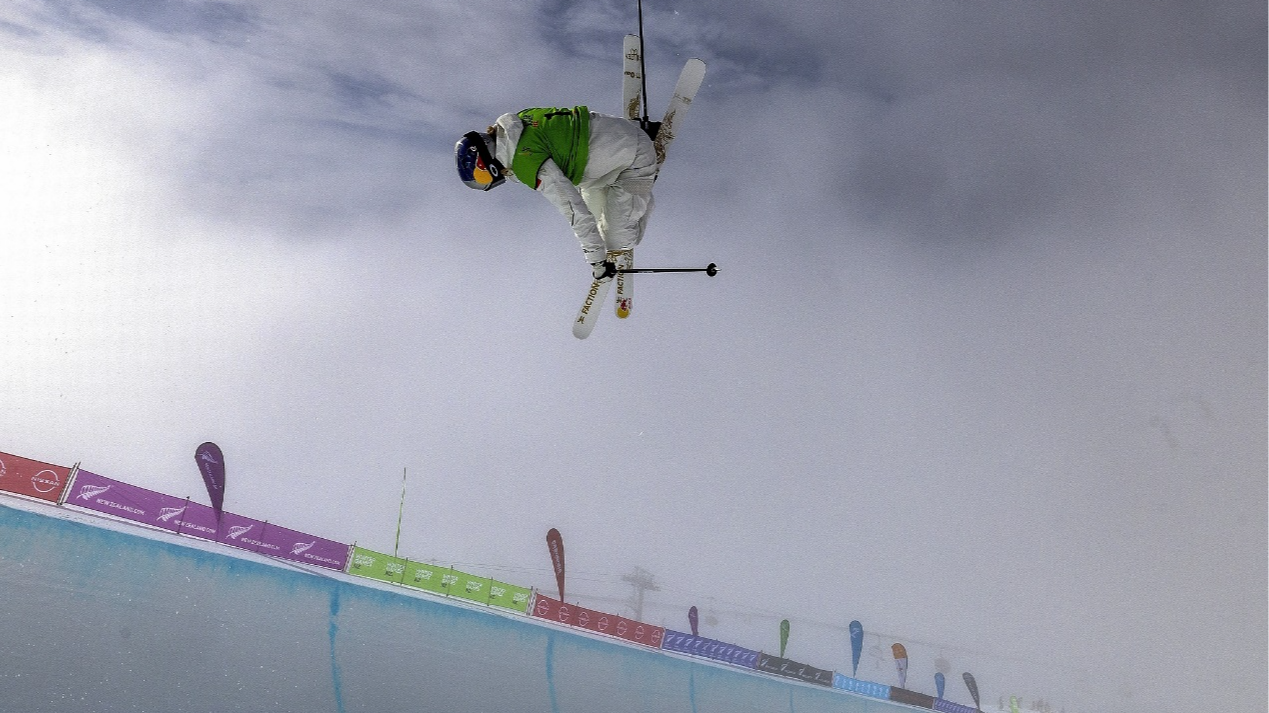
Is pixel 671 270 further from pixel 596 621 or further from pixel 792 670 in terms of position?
pixel 792 670

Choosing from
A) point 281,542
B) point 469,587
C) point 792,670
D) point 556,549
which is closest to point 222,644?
point 281,542

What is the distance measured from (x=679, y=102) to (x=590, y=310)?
176cm

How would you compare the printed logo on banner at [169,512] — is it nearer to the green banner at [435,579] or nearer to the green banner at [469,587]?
the green banner at [435,579]

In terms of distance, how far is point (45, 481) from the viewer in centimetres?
965

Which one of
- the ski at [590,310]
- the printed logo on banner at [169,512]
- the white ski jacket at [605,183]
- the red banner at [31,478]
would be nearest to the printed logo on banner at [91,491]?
the red banner at [31,478]

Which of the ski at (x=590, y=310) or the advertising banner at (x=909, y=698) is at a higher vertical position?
the ski at (x=590, y=310)

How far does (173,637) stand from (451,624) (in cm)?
520

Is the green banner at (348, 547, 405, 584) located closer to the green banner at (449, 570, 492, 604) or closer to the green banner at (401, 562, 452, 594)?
the green banner at (401, 562, 452, 594)

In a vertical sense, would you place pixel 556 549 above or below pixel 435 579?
above

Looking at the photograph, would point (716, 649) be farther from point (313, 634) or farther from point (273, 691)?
point (273, 691)

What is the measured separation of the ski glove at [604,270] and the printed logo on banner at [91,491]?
955cm

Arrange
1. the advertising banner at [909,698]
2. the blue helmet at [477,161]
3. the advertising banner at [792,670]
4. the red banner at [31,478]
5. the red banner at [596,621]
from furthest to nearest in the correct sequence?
the advertising banner at [909,698]
the advertising banner at [792,670]
the red banner at [596,621]
the red banner at [31,478]
the blue helmet at [477,161]

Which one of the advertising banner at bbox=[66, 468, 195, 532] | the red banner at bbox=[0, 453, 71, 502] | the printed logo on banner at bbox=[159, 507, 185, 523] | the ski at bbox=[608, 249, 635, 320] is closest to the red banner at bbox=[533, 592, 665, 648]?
the printed logo on banner at bbox=[159, 507, 185, 523]

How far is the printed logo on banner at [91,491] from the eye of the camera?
32.6 feet
